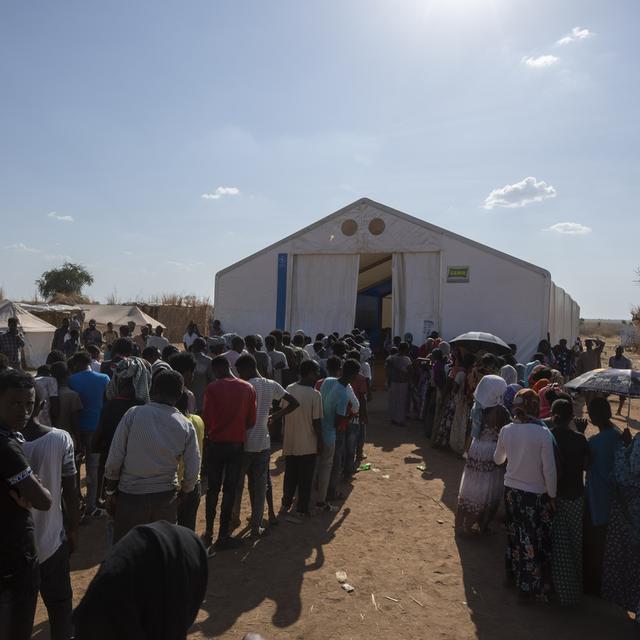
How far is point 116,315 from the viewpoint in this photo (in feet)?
76.9

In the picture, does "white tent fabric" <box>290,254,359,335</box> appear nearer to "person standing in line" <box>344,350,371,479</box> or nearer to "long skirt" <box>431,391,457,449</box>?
"long skirt" <box>431,391,457,449</box>

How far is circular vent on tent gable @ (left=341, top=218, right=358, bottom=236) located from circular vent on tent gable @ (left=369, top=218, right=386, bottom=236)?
1.51ft

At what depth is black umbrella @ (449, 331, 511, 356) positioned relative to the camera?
9.55 meters

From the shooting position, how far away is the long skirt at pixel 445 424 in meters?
8.17

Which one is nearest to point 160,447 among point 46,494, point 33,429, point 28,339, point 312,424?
point 33,429

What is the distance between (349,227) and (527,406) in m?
11.9

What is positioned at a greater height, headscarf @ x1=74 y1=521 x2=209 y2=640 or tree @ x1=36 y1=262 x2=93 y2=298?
tree @ x1=36 y1=262 x2=93 y2=298

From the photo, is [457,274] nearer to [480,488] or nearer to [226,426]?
[480,488]

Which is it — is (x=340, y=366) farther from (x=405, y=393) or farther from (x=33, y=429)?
(x=405, y=393)

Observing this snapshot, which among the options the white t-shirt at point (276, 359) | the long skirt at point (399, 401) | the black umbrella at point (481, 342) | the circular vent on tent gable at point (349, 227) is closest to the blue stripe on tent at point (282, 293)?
the circular vent on tent gable at point (349, 227)

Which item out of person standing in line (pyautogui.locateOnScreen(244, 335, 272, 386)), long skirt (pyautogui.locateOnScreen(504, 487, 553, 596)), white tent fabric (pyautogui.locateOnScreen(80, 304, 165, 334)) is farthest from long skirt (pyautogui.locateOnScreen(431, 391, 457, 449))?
white tent fabric (pyautogui.locateOnScreen(80, 304, 165, 334))

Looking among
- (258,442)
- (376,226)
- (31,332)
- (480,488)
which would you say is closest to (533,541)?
(480,488)

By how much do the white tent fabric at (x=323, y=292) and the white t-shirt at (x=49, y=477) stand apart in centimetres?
1353

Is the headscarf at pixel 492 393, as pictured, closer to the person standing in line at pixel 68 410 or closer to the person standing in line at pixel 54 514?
the person standing in line at pixel 54 514
